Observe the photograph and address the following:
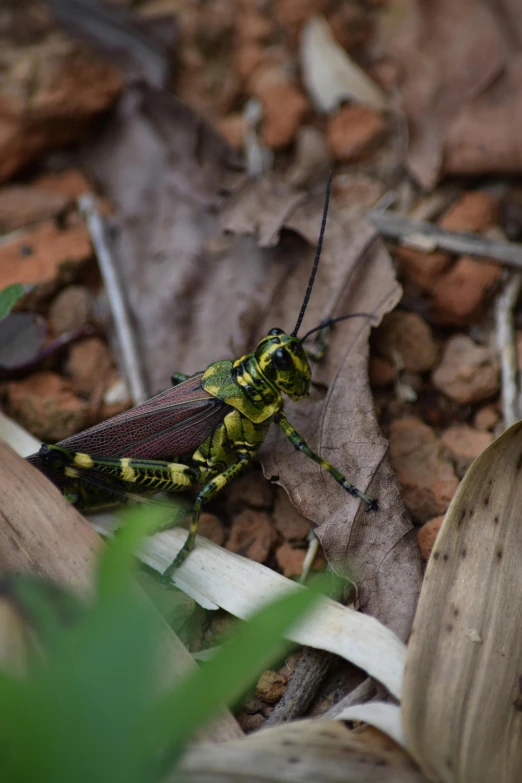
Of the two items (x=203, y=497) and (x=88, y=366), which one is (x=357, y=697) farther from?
(x=88, y=366)

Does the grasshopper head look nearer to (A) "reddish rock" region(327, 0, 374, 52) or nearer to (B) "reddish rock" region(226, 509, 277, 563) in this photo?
(B) "reddish rock" region(226, 509, 277, 563)

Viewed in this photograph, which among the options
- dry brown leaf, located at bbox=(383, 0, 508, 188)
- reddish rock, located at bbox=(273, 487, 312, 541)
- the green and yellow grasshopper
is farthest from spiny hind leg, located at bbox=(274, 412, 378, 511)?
dry brown leaf, located at bbox=(383, 0, 508, 188)

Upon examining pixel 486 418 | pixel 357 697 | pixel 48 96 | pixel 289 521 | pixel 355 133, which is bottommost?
pixel 357 697

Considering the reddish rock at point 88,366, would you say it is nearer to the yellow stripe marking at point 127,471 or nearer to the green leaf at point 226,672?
the yellow stripe marking at point 127,471

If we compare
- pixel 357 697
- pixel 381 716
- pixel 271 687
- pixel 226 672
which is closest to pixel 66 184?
pixel 271 687

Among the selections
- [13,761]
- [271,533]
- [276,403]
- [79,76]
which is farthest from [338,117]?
[13,761]

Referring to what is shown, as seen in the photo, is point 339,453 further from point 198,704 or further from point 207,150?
point 207,150
